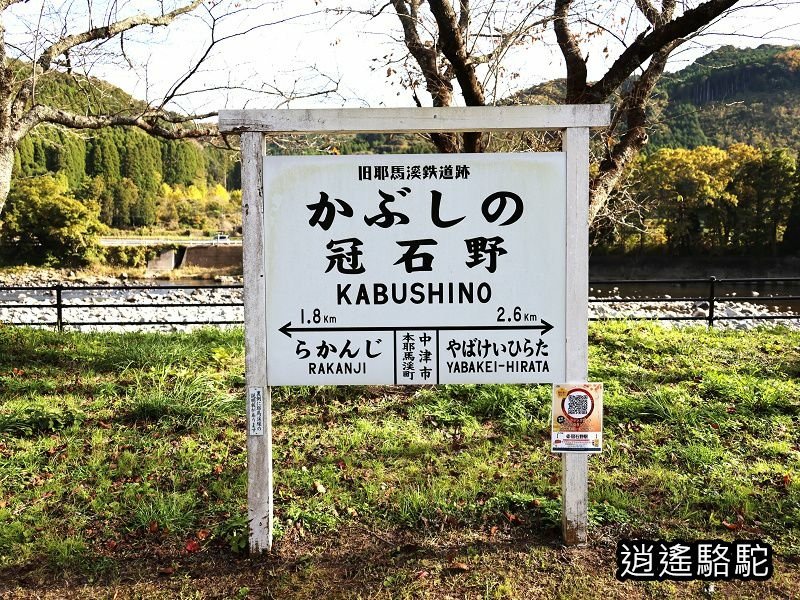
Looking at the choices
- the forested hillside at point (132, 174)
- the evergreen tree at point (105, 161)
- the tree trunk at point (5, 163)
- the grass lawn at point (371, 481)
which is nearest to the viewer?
the grass lawn at point (371, 481)

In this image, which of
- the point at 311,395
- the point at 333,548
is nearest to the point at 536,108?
the point at 333,548

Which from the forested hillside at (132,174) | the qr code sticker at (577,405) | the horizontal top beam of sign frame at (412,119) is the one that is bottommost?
the qr code sticker at (577,405)

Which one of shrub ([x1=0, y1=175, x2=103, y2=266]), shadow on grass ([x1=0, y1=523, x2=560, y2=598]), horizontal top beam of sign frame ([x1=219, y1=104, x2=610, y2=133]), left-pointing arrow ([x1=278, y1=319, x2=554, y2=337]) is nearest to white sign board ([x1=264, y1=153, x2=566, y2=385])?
left-pointing arrow ([x1=278, y1=319, x2=554, y2=337])

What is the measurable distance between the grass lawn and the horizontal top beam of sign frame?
2167mm

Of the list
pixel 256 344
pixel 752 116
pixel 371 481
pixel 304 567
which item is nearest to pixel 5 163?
pixel 256 344

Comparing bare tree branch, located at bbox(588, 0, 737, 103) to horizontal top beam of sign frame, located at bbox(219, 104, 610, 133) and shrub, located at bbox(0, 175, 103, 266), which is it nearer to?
horizontal top beam of sign frame, located at bbox(219, 104, 610, 133)

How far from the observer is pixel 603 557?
3037 mm

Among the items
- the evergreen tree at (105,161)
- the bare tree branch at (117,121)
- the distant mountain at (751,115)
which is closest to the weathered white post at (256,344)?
the bare tree branch at (117,121)

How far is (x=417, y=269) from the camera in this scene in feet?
9.82

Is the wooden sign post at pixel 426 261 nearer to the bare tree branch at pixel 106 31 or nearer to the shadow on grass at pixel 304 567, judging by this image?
the shadow on grass at pixel 304 567

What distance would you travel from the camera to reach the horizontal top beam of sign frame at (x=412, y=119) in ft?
9.43

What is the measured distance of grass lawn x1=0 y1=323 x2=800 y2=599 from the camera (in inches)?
114

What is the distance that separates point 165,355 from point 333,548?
3.56 m

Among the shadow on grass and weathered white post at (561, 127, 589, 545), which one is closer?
the shadow on grass
